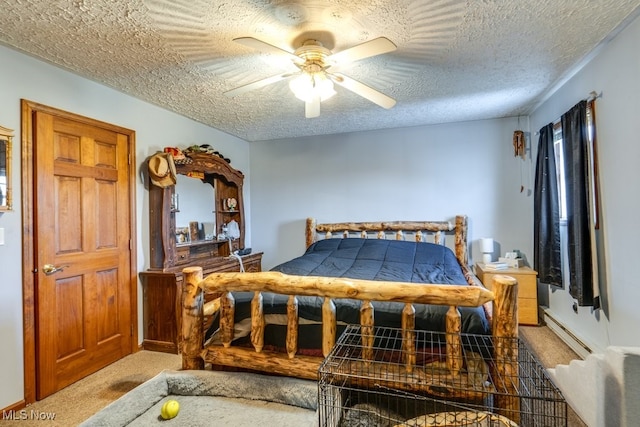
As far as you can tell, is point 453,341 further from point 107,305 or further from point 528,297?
point 107,305

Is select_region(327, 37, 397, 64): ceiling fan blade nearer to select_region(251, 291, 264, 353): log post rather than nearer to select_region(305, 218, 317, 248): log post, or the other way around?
select_region(251, 291, 264, 353): log post

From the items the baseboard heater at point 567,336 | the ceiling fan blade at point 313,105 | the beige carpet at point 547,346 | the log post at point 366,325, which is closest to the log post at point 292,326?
the log post at point 366,325

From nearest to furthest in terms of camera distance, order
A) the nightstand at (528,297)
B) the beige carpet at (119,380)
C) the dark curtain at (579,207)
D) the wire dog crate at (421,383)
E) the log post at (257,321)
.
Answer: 1. the wire dog crate at (421,383)
2. the log post at (257,321)
3. the beige carpet at (119,380)
4. the dark curtain at (579,207)
5. the nightstand at (528,297)

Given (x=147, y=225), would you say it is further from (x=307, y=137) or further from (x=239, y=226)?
(x=307, y=137)

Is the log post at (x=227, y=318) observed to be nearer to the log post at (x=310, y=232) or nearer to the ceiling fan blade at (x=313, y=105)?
the ceiling fan blade at (x=313, y=105)

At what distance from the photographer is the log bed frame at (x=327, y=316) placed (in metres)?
1.51

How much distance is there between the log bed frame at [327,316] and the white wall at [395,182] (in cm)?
231

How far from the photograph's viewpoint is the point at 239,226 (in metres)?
4.30

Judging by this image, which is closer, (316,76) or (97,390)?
(316,76)

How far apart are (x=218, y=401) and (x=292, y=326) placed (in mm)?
597

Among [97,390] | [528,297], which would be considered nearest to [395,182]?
[528,297]

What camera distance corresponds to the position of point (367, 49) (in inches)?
67.6

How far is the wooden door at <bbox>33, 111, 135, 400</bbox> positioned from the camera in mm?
2281

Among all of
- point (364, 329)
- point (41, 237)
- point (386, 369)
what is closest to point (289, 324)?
point (364, 329)
